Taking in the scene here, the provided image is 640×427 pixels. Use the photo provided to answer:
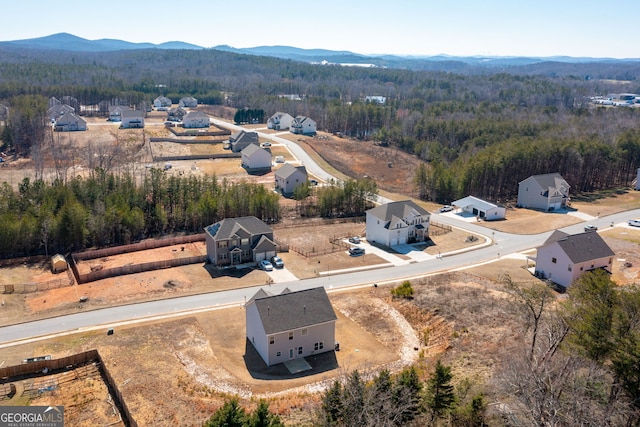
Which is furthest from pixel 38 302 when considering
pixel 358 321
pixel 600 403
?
pixel 600 403

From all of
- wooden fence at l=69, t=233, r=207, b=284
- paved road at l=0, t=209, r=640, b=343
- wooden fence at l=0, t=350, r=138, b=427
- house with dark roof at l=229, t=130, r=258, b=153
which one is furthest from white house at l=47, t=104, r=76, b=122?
wooden fence at l=0, t=350, r=138, b=427

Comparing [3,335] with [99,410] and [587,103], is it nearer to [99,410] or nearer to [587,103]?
[99,410]

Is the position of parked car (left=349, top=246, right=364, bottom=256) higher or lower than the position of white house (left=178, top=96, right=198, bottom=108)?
lower

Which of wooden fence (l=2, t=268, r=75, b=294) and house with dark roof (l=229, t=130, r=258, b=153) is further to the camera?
house with dark roof (l=229, t=130, r=258, b=153)

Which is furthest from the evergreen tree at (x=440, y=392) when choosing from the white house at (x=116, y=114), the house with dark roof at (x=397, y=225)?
the white house at (x=116, y=114)

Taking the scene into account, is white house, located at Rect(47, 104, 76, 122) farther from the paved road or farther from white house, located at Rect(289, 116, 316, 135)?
the paved road

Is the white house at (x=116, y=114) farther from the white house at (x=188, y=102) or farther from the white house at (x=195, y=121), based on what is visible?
the white house at (x=188, y=102)

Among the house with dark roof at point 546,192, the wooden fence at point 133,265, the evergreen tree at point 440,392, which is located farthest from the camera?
the house with dark roof at point 546,192
